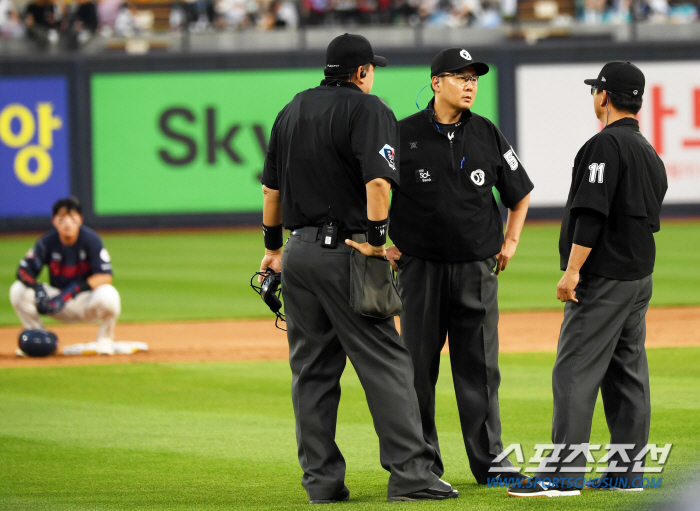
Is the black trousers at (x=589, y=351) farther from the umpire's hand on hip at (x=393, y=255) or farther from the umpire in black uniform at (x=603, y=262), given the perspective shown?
the umpire's hand on hip at (x=393, y=255)

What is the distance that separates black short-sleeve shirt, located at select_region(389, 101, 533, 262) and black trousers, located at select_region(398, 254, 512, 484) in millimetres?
90

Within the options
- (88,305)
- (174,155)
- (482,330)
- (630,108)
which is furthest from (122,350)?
(174,155)

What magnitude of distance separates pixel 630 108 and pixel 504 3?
2026 centimetres

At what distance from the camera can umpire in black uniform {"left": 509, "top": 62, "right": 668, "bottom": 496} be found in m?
4.64

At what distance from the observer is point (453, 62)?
16.6ft

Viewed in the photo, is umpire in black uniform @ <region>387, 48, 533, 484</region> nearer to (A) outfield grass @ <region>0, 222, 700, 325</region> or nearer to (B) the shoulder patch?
(B) the shoulder patch

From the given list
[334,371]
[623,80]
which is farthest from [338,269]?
[623,80]

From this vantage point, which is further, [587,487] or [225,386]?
[225,386]

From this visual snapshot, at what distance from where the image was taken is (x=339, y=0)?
24047mm

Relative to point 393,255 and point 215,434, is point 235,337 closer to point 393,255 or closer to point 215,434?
point 215,434

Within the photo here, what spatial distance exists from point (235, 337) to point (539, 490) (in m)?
7.02

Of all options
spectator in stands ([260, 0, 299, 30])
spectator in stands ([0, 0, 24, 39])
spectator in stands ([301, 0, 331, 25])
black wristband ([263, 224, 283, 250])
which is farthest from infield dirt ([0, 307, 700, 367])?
spectator in stands ([301, 0, 331, 25])

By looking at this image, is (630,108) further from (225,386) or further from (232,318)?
(232,318)

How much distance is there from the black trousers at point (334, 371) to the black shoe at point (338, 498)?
0.02 metres
